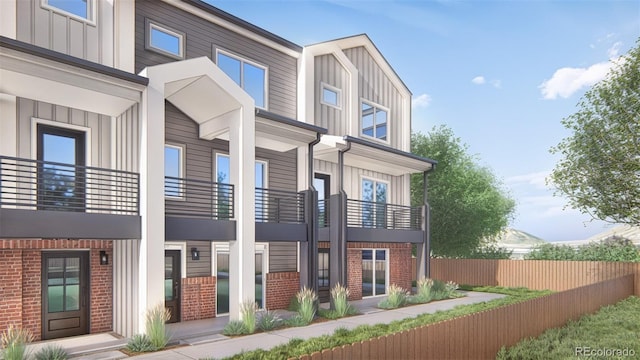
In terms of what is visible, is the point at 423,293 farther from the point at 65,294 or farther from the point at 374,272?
the point at 65,294

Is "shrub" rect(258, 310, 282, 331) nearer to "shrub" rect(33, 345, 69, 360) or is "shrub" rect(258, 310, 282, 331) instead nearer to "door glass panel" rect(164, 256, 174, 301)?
"door glass panel" rect(164, 256, 174, 301)

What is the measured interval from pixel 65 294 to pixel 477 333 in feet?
28.7

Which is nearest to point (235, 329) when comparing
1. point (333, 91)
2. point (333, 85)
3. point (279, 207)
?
point (279, 207)

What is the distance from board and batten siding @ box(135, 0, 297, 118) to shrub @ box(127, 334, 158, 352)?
257 inches

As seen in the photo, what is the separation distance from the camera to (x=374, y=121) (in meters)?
19.0

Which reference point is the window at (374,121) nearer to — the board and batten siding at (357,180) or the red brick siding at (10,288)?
the board and batten siding at (357,180)

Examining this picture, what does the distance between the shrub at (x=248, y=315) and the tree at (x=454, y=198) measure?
56.2 ft

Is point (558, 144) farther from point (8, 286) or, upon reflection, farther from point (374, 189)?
point (8, 286)

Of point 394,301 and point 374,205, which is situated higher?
point 374,205

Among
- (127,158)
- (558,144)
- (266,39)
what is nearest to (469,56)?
(558,144)

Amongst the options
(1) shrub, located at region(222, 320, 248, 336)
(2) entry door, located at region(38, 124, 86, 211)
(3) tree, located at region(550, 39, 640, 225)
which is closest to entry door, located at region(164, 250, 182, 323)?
(1) shrub, located at region(222, 320, 248, 336)

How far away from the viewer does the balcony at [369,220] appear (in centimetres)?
1451

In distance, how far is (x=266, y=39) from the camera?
1507cm

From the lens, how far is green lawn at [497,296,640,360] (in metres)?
8.98
